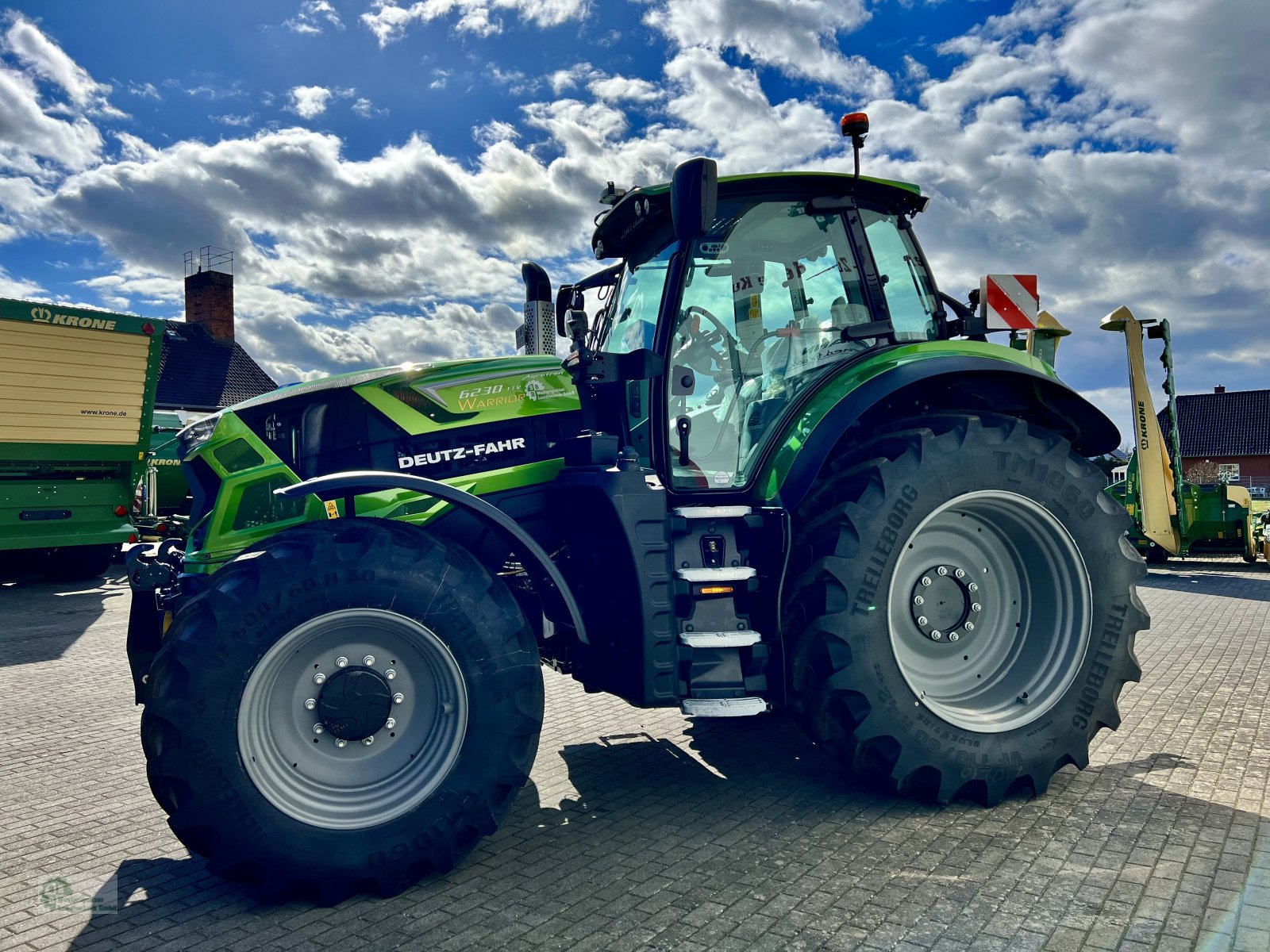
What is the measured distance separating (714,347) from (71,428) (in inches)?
392

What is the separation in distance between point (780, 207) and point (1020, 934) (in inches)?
119

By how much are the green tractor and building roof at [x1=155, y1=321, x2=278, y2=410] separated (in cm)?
2838

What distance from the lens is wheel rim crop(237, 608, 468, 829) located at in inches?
124

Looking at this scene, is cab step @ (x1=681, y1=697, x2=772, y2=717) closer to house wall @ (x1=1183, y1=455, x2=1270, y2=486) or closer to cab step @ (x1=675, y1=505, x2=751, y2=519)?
cab step @ (x1=675, y1=505, x2=751, y2=519)

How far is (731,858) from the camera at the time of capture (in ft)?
11.1

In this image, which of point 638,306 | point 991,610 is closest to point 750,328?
point 638,306

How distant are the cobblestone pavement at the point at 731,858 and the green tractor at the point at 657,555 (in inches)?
8.9

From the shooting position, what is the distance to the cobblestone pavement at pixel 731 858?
2.86 meters

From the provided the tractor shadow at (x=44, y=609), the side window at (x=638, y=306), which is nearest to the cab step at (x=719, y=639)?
the side window at (x=638, y=306)

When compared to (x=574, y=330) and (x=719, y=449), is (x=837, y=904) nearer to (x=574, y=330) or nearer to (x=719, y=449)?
(x=719, y=449)

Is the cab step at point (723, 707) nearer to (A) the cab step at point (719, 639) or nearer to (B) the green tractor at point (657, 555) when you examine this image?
(B) the green tractor at point (657, 555)

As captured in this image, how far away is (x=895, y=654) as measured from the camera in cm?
378

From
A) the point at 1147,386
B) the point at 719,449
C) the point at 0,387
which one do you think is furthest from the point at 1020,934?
the point at 0,387

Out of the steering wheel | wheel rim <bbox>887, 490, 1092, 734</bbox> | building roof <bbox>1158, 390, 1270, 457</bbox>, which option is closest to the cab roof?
the steering wheel
